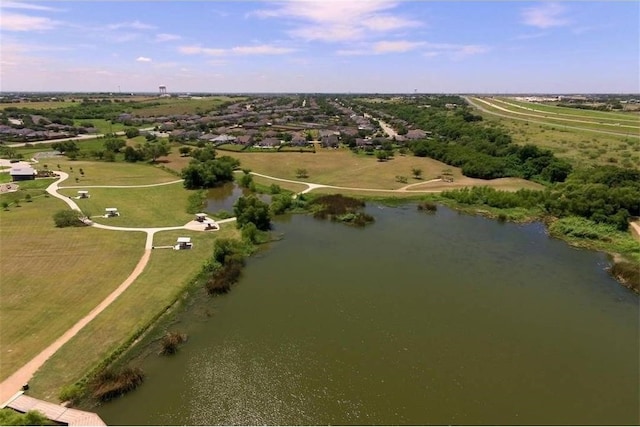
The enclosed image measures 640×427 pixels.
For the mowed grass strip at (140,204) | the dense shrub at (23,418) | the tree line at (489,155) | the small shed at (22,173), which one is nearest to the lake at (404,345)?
the dense shrub at (23,418)

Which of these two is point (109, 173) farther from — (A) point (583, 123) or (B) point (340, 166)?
(A) point (583, 123)

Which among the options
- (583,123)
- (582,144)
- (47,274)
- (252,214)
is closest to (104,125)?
(252,214)

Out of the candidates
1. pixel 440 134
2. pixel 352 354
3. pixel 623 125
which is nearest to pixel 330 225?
pixel 352 354

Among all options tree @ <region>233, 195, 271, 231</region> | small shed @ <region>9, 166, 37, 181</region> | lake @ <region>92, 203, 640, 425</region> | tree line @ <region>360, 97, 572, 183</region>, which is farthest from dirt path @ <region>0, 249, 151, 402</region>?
tree line @ <region>360, 97, 572, 183</region>

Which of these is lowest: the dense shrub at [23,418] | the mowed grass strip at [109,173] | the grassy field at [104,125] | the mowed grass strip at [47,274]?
the dense shrub at [23,418]

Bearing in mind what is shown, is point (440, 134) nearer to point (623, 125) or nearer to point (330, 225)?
point (623, 125)

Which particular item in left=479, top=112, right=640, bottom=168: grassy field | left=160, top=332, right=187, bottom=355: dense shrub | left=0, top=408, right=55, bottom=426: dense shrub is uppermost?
left=479, top=112, right=640, bottom=168: grassy field

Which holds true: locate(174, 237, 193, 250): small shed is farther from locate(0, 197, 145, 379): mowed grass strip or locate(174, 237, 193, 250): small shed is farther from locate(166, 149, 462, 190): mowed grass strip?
locate(166, 149, 462, 190): mowed grass strip

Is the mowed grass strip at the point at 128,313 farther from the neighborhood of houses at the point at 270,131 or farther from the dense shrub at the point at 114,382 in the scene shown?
the neighborhood of houses at the point at 270,131
